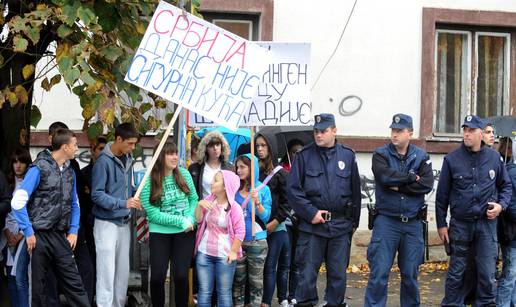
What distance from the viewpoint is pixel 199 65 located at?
30.0ft

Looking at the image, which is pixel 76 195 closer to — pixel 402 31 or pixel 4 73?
pixel 4 73

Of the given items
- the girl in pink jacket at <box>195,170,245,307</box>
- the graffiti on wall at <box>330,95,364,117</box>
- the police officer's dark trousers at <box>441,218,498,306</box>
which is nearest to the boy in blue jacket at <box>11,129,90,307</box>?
the girl in pink jacket at <box>195,170,245,307</box>

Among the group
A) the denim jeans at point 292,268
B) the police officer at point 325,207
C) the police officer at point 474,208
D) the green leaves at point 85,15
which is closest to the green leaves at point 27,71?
the green leaves at point 85,15

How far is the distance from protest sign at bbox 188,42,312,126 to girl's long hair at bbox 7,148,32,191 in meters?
2.19

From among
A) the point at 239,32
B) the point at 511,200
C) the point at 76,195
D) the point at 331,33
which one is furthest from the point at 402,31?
the point at 76,195

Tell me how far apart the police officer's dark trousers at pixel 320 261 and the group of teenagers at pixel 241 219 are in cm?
1

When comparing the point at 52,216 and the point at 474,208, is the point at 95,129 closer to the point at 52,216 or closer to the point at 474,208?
the point at 52,216

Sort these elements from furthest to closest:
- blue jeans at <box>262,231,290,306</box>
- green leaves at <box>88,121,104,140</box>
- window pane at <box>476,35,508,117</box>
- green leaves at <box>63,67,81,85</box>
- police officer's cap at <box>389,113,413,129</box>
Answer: window pane at <box>476,35,508,117</box>, blue jeans at <box>262,231,290,306</box>, police officer's cap at <box>389,113,413,129</box>, green leaves at <box>88,121,104,140</box>, green leaves at <box>63,67,81,85</box>

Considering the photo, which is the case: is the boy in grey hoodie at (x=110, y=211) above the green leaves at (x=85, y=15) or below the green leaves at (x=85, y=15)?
below

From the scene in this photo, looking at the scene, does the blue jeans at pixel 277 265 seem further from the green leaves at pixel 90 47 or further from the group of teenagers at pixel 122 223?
the green leaves at pixel 90 47

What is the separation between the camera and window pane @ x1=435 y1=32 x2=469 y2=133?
15047mm

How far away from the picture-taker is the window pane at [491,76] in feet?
50.0

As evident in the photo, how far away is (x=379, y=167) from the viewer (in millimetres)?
9758

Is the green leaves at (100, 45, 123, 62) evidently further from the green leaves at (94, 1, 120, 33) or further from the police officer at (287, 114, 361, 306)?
the police officer at (287, 114, 361, 306)
